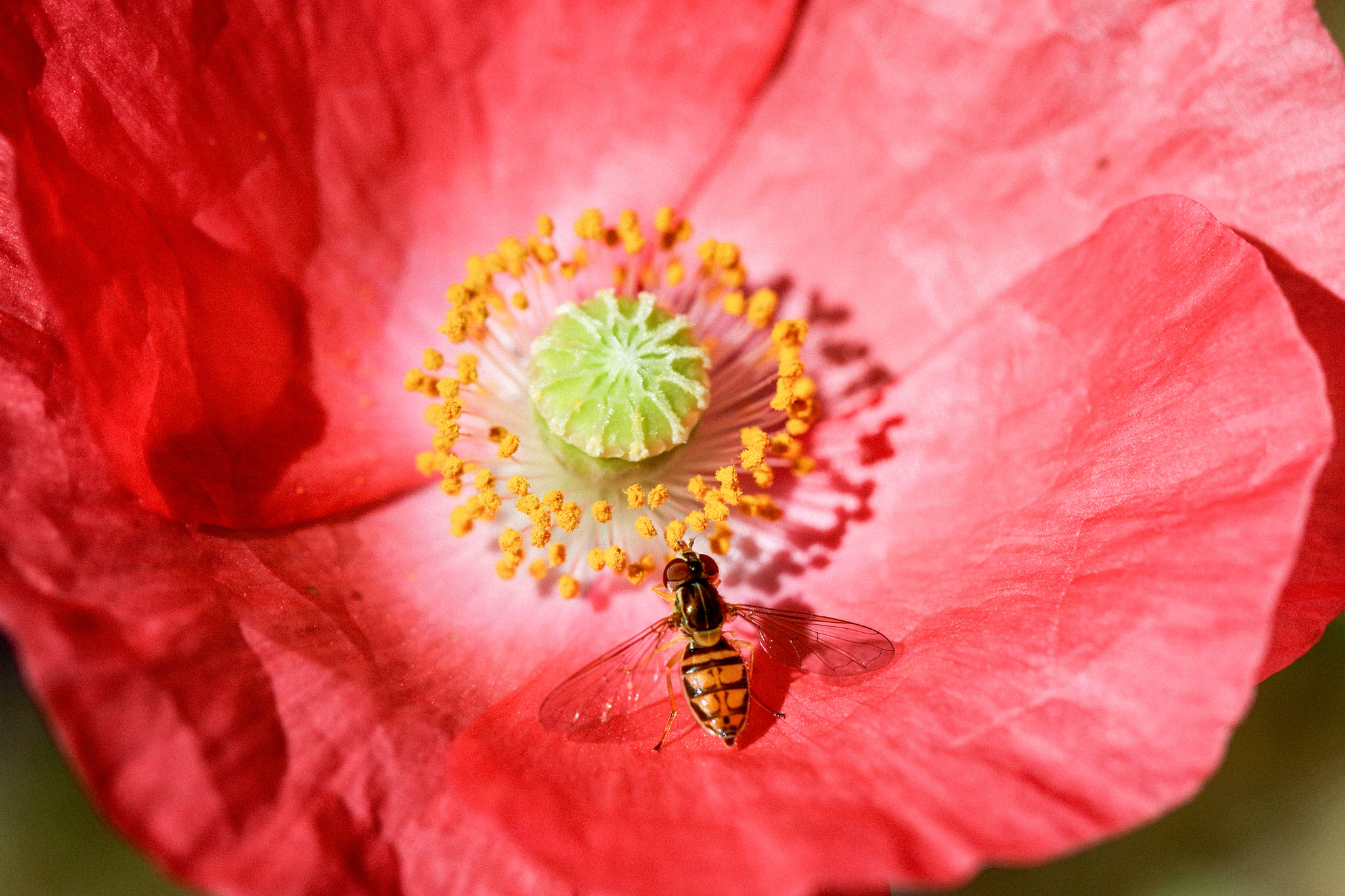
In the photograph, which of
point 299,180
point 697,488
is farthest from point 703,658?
point 299,180

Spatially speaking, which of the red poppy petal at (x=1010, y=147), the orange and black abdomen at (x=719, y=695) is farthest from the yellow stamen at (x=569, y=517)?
the red poppy petal at (x=1010, y=147)

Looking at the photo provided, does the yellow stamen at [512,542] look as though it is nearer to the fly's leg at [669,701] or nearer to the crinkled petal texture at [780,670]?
the crinkled petal texture at [780,670]

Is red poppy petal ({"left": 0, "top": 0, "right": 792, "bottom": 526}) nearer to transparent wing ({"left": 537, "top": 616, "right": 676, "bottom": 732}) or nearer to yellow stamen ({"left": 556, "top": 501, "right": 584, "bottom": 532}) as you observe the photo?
yellow stamen ({"left": 556, "top": 501, "right": 584, "bottom": 532})

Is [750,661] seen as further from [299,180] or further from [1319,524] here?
[299,180]

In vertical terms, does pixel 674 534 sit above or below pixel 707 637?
above

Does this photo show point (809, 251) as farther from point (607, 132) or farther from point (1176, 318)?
point (1176, 318)

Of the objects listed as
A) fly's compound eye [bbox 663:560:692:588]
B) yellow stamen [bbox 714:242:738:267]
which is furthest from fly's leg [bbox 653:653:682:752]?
yellow stamen [bbox 714:242:738:267]

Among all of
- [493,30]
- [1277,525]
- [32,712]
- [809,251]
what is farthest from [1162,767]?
[32,712]
